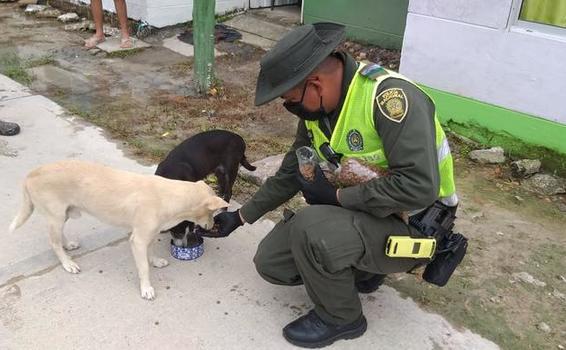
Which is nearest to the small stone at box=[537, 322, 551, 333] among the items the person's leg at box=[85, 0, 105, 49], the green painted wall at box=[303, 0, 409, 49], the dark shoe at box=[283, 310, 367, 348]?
the dark shoe at box=[283, 310, 367, 348]

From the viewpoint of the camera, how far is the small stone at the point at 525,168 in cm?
407

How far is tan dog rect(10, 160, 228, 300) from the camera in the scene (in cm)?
262

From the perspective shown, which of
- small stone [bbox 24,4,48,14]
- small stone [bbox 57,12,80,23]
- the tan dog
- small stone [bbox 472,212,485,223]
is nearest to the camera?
the tan dog

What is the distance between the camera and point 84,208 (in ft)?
8.95

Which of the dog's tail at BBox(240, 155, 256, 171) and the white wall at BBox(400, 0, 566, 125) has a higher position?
the white wall at BBox(400, 0, 566, 125)

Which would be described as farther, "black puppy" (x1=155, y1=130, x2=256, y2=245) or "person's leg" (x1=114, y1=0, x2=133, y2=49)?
"person's leg" (x1=114, y1=0, x2=133, y2=49)

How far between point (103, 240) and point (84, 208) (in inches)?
18.7

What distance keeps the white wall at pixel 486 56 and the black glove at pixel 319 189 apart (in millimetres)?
2591

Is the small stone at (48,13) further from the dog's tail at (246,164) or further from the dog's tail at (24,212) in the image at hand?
the dog's tail at (24,212)

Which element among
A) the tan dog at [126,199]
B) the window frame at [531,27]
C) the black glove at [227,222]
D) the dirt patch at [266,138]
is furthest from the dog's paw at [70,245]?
the window frame at [531,27]

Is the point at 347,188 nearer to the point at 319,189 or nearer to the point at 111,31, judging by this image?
the point at 319,189

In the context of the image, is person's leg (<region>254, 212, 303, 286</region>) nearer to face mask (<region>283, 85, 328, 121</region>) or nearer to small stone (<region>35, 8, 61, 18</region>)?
face mask (<region>283, 85, 328, 121</region>)

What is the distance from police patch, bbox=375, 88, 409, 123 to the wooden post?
352 centimetres

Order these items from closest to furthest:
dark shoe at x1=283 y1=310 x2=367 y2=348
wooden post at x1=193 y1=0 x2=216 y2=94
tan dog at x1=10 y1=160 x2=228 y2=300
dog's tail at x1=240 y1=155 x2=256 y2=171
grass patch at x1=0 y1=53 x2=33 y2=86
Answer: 1. dark shoe at x1=283 y1=310 x2=367 y2=348
2. tan dog at x1=10 y1=160 x2=228 y2=300
3. dog's tail at x1=240 y1=155 x2=256 y2=171
4. wooden post at x1=193 y1=0 x2=216 y2=94
5. grass patch at x1=0 y1=53 x2=33 y2=86
